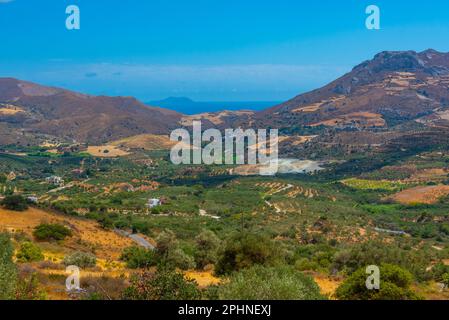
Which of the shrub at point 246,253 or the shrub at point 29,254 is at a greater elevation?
the shrub at point 246,253

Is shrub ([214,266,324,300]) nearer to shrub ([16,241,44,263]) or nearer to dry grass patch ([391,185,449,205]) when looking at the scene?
shrub ([16,241,44,263])

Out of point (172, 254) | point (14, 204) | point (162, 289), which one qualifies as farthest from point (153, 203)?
point (162, 289)

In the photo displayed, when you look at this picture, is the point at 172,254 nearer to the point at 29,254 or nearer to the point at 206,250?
the point at 206,250

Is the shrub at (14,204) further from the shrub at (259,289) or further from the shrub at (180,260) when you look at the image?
the shrub at (259,289)

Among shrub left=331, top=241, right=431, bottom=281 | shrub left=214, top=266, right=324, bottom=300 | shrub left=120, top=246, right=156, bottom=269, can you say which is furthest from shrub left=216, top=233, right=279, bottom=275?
shrub left=214, top=266, right=324, bottom=300

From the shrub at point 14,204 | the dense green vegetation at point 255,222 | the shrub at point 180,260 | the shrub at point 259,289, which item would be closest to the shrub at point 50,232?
the dense green vegetation at point 255,222

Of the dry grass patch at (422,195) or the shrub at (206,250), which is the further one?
the dry grass patch at (422,195)

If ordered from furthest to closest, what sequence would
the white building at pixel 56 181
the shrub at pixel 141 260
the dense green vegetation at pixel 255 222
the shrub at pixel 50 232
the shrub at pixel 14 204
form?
the white building at pixel 56 181 → the shrub at pixel 14 204 → the shrub at pixel 50 232 → the shrub at pixel 141 260 → the dense green vegetation at pixel 255 222
